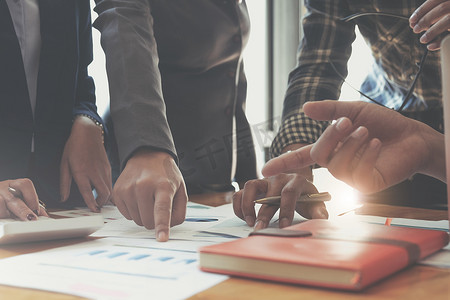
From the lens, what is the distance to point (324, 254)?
0.44 m

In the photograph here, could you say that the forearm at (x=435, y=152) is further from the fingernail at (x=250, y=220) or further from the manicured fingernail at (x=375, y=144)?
the fingernail at (x=250, y=220)

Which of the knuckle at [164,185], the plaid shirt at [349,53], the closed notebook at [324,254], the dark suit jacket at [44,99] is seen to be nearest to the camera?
the closed notebook at [324,254]

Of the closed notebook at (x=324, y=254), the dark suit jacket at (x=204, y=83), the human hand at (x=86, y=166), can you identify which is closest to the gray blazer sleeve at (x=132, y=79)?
the dark suit jacket at (x=204, y=83)

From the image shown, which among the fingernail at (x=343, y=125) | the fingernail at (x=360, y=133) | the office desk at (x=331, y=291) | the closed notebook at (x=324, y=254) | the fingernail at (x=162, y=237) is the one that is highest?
the fingernail at (x=343, y=125)

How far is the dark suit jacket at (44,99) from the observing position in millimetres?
1020

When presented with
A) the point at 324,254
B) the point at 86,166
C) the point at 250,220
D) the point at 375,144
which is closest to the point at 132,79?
the point at 86,166

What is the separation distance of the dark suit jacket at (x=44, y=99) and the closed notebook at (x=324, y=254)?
0.70m

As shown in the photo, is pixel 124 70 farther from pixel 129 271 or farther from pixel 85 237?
pixel 129 271

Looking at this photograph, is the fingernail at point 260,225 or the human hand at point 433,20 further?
the human hand at point 433,20

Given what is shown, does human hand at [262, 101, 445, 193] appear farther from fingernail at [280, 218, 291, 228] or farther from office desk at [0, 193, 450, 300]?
office desk at [0, 193, 450, 300]

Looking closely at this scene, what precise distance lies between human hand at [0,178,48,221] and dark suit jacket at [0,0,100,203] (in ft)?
0.72

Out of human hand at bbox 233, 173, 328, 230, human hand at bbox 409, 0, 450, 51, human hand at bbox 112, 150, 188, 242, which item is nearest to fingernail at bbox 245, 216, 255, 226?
human hand at bbox 233, 173, 328, 230

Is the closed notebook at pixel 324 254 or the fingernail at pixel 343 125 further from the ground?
the fingernail at pixel 343 125

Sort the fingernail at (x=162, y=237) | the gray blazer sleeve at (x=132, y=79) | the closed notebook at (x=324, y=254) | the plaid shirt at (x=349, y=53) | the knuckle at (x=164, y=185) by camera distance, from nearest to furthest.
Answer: the closed notebook at (x=324, y=254), the fingernail at (x=162, y=237), the knuckle at (x=164, y=185), the gray blazer sleeve at (x=132, y=79), the plaid shirt at (x=349, y=53)
